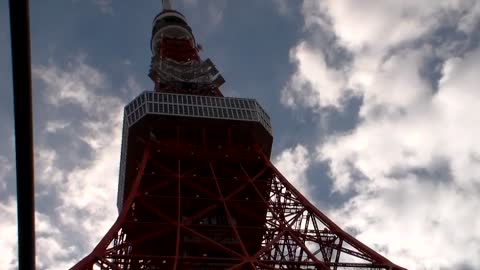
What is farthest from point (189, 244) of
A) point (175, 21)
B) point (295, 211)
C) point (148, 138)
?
point (175, 21)

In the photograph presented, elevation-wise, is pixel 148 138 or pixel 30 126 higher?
pixel 148 138

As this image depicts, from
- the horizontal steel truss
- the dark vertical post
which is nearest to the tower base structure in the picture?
the horizontal steel truss

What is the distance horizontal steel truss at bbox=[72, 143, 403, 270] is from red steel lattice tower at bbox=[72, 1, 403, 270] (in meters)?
0.04

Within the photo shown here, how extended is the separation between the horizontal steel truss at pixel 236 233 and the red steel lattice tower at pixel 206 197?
0.04 meters

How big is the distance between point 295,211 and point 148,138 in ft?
26.9

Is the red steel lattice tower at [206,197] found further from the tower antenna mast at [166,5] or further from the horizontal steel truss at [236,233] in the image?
the tower antenna mast at [166,5]

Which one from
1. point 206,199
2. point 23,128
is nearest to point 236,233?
point 206,199

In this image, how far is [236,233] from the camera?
22.8 meters

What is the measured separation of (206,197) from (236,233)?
457cm

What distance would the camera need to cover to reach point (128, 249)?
A: 21531 mm

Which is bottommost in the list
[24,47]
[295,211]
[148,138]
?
[24,47]

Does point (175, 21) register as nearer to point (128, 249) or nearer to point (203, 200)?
point (203, 200)

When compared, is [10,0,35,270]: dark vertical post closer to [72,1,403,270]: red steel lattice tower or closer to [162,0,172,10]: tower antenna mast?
[72,1,403,270]: red steel lattice tower

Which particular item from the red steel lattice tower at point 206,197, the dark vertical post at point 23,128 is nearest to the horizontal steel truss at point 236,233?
the red steel lattice tower at point 206,197
